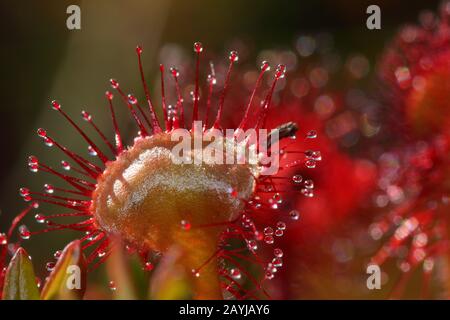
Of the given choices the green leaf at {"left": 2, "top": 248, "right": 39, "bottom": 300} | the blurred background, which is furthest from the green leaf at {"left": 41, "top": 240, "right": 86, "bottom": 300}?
the blurred background

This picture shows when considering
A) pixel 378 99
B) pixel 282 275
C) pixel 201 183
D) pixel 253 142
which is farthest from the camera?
pixel 378 99

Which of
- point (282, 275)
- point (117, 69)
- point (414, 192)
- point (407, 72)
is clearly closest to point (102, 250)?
point (282, 275)

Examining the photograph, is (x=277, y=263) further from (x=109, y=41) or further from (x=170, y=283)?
(x=109, y=41)

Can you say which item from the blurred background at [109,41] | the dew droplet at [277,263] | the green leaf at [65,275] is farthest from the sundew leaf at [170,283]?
the blurred background at [109,41]

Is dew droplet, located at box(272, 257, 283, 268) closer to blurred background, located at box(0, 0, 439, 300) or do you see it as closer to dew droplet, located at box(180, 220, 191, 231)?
dew droplet, located at box(180, 220, 191, 231)

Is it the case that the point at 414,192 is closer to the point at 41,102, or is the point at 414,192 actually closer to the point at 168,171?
the point at 168,171
